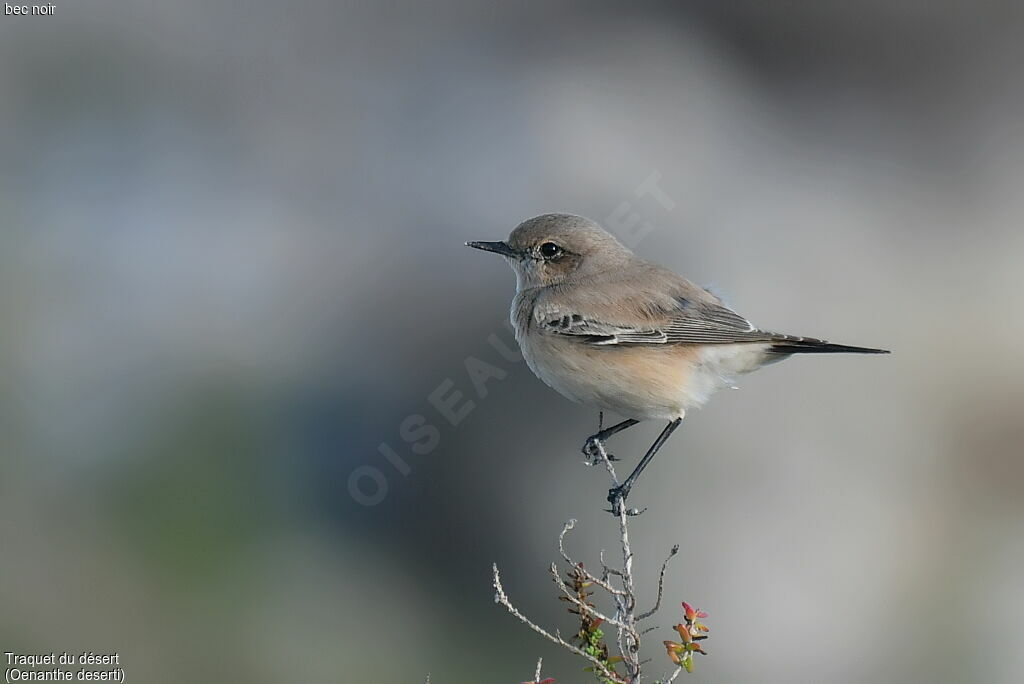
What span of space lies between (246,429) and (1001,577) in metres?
5.74

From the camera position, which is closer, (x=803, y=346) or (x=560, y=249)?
(x=803, y=346)

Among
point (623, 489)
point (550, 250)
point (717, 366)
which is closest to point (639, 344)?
point (717, 366)

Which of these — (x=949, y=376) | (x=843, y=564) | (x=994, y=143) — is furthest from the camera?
(x=994, y=143)

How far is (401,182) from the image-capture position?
30.7 feet

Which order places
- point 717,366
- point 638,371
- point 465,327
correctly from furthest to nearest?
1. point 465,327
2. point 717,366
3. point 638,371

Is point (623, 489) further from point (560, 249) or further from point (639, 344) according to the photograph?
point (560, 249)

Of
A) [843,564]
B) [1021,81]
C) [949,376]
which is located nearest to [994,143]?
[1021,81]

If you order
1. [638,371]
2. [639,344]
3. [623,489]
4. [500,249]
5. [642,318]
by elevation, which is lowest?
[623,489]

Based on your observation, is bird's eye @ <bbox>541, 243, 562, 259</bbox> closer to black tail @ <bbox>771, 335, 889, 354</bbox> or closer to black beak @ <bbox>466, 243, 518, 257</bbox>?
black beak @ <bbox>466, 243, 518, 257</bbox>

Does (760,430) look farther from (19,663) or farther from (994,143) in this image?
(994,143)

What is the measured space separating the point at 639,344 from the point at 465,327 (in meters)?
3.43

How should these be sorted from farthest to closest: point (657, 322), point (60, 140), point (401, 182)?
point (60, 140) < point (401, 182) < point (657, 322)

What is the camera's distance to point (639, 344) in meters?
4.34

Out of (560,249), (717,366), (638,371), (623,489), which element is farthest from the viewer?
(560,249)
